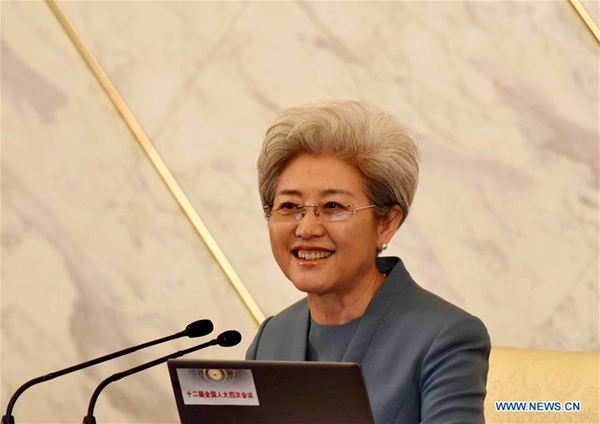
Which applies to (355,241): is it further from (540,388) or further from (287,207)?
(540,388)

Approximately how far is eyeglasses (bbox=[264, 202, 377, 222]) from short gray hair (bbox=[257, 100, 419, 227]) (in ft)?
0.21

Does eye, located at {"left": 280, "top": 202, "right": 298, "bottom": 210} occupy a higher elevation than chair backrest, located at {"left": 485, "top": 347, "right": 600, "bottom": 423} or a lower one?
higher

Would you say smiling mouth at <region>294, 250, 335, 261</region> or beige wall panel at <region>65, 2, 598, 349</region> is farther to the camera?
beige wall panel at <region>65, 2, 598, 349</region>

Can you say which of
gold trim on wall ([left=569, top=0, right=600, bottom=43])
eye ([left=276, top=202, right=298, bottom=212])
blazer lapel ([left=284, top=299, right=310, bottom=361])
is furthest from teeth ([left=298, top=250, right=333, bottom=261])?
gold trim on wall ([left=569, top=0, right=600, bottom=43])

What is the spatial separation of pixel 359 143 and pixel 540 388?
1004 millimetres

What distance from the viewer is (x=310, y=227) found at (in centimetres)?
230

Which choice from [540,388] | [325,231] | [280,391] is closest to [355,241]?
[325,231]

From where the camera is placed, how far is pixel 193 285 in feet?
12.2

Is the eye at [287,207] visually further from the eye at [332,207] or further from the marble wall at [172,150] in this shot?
the marble wall at [172,150]

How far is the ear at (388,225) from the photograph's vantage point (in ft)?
7.81

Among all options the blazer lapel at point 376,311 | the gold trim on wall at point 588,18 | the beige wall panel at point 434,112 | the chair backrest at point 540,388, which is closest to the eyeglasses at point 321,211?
the blazer lapel at point 376,311

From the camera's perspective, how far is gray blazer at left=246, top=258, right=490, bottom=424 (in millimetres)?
2094

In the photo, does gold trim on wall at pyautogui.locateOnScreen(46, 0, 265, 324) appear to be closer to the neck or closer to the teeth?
the neck

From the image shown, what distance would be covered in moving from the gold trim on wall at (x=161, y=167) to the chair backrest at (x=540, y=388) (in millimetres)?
1042
